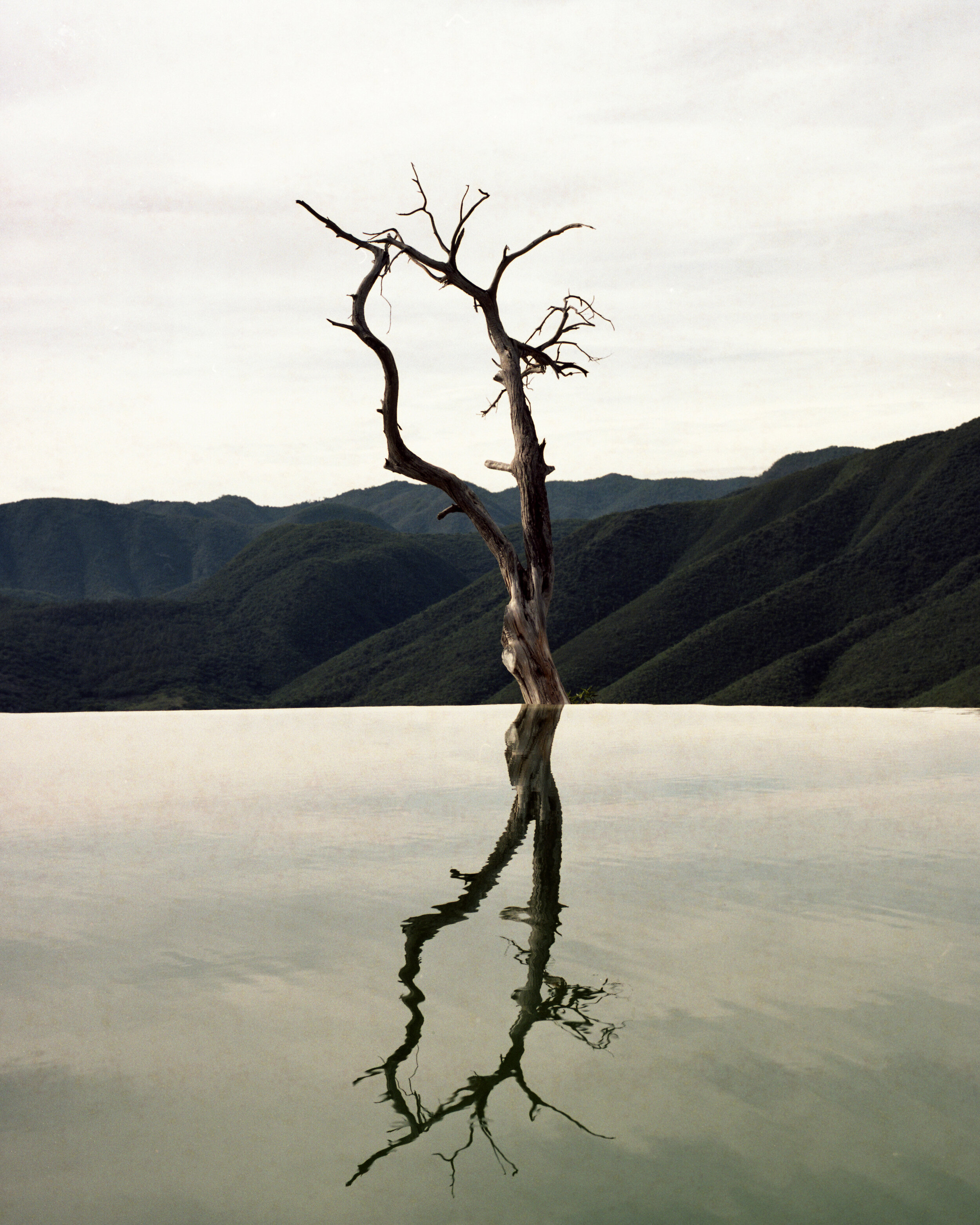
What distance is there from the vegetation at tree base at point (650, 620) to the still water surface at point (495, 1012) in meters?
37.3

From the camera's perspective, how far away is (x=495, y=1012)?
2.81 metres

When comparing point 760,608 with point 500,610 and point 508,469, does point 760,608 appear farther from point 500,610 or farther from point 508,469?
point 508,469

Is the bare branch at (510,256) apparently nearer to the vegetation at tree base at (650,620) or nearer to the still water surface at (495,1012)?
the still water surface at (495,1012)

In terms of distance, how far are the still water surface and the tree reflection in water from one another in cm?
1

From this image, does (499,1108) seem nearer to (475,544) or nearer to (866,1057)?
(866,1057)

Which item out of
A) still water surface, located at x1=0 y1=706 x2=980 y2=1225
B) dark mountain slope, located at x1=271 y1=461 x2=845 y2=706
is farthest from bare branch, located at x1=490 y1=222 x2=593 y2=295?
dark mountain slope, located at x1=271 y1=461 x2=845 y2=706

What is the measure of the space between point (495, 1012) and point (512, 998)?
0.39ft

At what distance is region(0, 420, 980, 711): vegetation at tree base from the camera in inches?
2378

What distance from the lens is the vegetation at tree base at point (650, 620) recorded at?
60.4 metres

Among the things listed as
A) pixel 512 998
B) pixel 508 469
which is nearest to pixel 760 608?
pixel 508 469

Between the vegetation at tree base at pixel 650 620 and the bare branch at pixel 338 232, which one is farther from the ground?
the bare branch at pixel 338 232

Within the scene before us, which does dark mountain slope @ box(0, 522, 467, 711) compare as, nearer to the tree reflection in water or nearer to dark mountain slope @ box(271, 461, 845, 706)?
dark mountain slope @ box(271, 461, 845, 706)

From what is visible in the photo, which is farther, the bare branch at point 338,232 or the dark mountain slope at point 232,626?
the dark mountain slope at point 232,626

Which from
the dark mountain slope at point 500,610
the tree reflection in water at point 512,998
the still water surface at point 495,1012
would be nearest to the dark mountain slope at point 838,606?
the dark mountain slope at point 500,610
